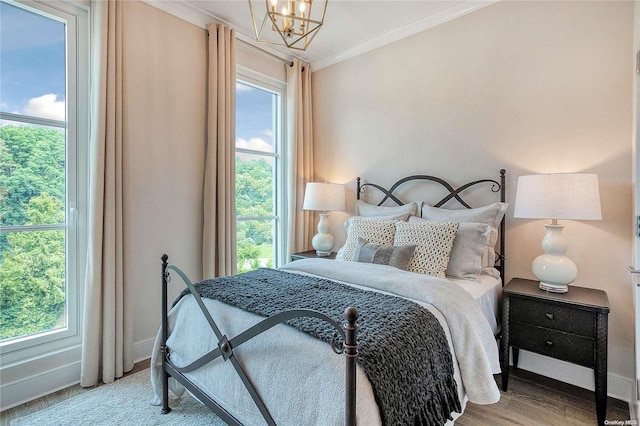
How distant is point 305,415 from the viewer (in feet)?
3.63

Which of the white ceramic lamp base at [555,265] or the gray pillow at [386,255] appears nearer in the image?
the white ceramic lamp base at [555,265]

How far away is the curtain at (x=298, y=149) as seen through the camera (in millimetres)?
3697

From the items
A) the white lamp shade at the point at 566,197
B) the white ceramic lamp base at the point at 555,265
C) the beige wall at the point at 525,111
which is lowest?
the white ceramic lamp base at the point at 555,265

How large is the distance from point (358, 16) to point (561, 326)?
9.37 feet

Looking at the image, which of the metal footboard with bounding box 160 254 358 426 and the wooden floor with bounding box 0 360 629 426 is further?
the wooden floor with bounding box 0 360 629 426

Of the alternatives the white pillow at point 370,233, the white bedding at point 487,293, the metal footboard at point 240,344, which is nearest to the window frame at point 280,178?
the white pillow at point 370,233

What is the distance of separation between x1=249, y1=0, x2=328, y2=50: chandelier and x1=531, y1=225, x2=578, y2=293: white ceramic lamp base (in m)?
1.94

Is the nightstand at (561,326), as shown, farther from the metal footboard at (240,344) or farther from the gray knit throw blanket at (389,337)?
the metal footboard at (240,344)

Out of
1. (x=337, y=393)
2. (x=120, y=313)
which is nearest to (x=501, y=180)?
(x=337, y=393)

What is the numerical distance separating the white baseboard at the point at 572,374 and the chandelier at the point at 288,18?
2.65 meters

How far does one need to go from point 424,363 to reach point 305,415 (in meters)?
0.51

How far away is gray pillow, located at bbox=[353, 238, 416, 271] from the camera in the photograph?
223cm

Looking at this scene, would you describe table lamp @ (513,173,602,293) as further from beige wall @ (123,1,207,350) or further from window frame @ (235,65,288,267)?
beige wall @ (123,1,207,350)

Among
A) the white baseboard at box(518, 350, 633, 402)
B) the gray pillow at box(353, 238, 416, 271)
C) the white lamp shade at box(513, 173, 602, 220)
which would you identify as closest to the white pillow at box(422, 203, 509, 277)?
the white lamp shade at box(513, 173, 602, 220)
